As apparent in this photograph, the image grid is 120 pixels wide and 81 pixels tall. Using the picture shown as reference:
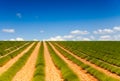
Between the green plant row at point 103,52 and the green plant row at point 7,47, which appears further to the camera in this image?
the green plant row at point 7,47

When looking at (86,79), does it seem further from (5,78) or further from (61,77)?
(5,78)

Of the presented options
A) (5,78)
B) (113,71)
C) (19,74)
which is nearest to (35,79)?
(5,78)

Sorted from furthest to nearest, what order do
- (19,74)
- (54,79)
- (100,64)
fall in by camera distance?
(100,64) → (19,74) → (54,79)

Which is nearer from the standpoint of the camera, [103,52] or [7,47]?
[103,52]

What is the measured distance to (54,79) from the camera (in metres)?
20.8

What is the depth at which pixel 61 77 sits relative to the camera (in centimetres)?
2178

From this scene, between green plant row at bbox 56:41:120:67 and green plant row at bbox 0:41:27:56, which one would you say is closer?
green plant row at bbox 56:41:120:67

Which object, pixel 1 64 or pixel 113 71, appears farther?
pixel 1 64

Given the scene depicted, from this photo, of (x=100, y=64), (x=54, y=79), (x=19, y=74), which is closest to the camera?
(x=54, y=79)

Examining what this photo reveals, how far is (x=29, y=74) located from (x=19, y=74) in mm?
886

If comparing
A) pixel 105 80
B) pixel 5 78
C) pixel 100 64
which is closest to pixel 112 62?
pixel 100 64

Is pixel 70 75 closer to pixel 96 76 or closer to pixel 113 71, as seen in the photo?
pixel 96 76

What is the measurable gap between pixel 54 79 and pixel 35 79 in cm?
187

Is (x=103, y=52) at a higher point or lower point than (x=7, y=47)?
lower
